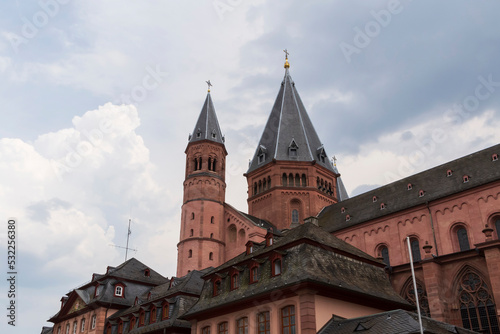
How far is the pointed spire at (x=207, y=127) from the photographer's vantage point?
2761 inches

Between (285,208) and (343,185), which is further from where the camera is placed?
(343,185)

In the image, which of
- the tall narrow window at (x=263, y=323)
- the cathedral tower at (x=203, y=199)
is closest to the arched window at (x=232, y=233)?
the cathedral tower at (x=203, y=199)

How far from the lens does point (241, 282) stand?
1102 inches

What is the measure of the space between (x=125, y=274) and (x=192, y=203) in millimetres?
18726

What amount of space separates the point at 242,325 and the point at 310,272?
5.71 meters

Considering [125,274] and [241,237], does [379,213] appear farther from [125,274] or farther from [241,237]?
[125,274]

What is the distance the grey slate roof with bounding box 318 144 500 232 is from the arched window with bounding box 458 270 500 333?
10234 millimetres

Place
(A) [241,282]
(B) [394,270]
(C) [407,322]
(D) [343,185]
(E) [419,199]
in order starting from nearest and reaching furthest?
(C) [407,322]
(A) [241,282]
(B) [394,270]
(E) [419,199]
(D) [343,185]

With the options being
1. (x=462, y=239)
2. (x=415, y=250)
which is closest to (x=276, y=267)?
(x=462, y=239)

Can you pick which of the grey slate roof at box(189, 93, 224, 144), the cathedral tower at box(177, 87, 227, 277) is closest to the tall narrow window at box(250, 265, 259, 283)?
the cathedral tower at box(177, 87, 227, 277)

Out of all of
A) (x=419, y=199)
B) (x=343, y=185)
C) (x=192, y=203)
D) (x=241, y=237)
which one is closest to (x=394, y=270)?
(x=419, y=199)

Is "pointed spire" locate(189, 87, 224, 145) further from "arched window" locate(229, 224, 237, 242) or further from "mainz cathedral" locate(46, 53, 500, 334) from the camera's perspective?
"arched window" locate(229, 224, 237, 242)

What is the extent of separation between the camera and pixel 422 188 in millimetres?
47656

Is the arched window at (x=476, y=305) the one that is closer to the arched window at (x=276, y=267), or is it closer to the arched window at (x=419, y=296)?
the arched window at (x=419, y=296)
